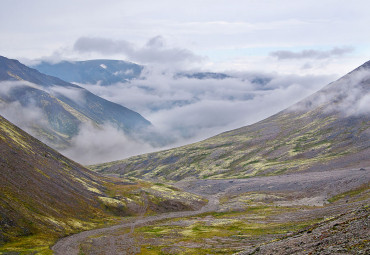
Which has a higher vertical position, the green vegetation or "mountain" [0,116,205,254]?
"mountain" [0,116,205,254]

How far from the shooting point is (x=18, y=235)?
106438mm

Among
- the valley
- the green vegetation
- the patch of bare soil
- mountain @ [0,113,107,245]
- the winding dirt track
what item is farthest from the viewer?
the green vegetation

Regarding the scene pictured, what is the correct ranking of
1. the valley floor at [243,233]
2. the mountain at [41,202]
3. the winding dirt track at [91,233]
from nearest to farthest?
the valley floor at [243,233] → the winding dirt track at [91,233] → the mountain at [41,202]

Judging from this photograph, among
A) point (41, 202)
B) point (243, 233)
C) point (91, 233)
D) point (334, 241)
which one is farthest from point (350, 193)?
point (41, 202)

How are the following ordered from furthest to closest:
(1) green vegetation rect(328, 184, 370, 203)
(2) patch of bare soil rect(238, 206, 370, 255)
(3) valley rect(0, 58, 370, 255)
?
(1) green vegetation rect(328, 184, 370, 203)
(3) valley rect(0, 58, 370, 255)
(2) patch of bare soil rect(238, 206, 370, 255)

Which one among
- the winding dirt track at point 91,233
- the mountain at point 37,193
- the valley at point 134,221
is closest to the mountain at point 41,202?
the mountain at point 37,193

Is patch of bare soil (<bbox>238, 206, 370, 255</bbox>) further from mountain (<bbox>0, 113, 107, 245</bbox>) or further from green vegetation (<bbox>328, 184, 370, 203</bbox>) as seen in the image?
green vegetation (<bbox>328, 184, 370, 203</bbox>)

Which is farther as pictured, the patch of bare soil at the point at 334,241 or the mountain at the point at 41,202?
the mountain at the point at 41,202

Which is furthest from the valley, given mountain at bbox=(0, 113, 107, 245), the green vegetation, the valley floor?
the green vegetation

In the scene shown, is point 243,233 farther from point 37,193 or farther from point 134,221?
point 37,193

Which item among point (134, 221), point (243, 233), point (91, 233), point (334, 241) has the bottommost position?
point (134, 221)

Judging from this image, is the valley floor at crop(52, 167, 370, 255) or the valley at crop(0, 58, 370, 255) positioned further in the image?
the valley at crop(0, 58, 370, 255)

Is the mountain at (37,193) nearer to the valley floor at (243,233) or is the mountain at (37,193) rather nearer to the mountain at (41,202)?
the mountain at (41,202)

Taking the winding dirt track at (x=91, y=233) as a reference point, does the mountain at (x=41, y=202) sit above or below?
above
